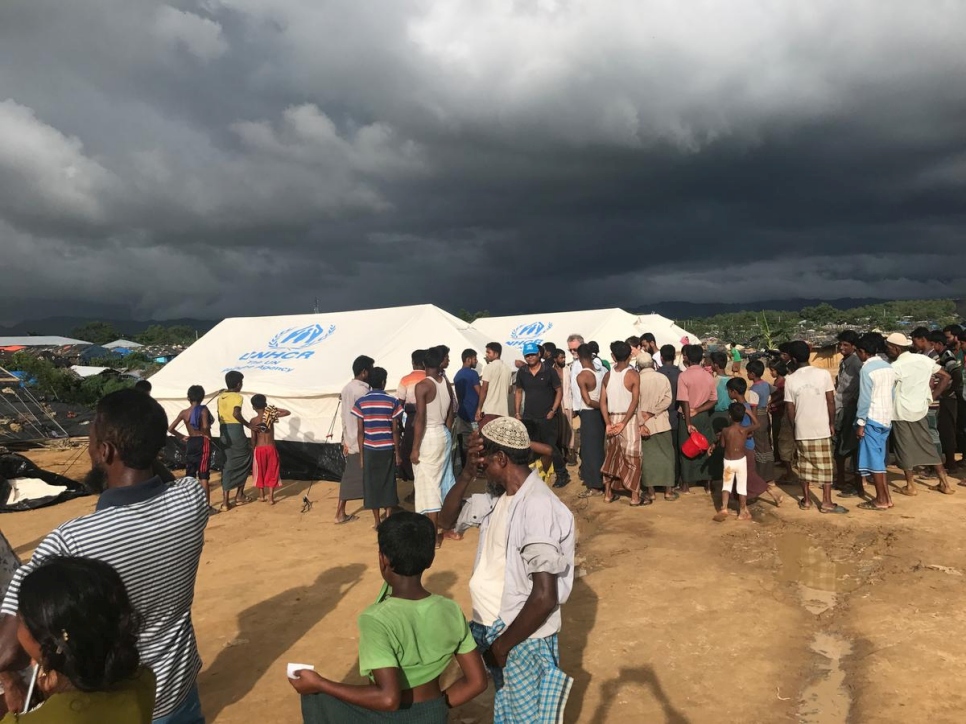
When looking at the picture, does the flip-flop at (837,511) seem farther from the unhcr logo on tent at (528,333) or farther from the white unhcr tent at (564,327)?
the unhcr logo on tent at (528,333)

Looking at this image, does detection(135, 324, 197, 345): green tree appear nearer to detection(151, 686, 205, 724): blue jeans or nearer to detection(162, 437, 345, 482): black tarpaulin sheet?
detection(162, 437, 345, 482): black tarpaulin sheet

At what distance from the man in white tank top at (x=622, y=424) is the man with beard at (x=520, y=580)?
15.3 feet

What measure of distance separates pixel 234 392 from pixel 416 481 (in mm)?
3322

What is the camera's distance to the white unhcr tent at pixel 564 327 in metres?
18.6

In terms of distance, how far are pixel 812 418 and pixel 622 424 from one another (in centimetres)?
194

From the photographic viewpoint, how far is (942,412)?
8.11 m

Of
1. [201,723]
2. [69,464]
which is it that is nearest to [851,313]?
[69,464]

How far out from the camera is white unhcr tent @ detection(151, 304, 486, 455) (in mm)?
10195

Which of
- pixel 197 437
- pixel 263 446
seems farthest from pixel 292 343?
pixel 197 437


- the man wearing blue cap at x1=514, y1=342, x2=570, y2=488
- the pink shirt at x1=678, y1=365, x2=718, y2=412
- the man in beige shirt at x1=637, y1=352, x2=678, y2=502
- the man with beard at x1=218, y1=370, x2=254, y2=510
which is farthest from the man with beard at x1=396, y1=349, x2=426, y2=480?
the pink shirt at x1=678, y1=365, x2=718, y2=412

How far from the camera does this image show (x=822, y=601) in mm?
4770

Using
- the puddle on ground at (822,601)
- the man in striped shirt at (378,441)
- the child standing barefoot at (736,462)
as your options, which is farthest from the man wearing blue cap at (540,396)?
the puddle on ground at (822,601)

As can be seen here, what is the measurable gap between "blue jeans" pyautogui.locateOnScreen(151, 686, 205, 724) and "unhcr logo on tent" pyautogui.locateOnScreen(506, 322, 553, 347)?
16261mm

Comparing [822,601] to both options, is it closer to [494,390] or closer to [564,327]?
[494,390]
